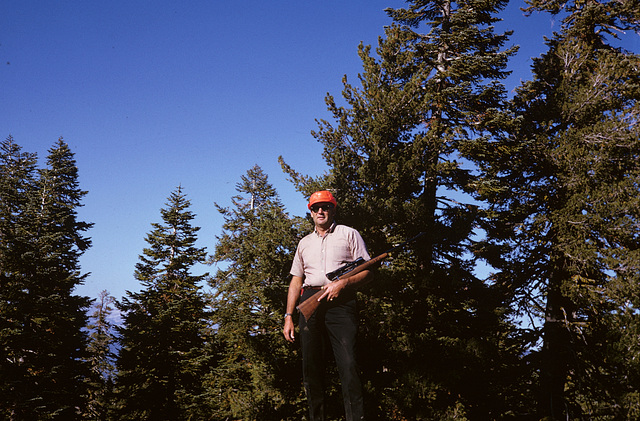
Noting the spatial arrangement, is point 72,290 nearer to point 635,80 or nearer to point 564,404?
point 564,404

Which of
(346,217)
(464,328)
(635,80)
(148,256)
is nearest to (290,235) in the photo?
(346,217)

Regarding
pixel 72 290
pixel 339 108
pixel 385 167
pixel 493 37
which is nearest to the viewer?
pixel 385 167

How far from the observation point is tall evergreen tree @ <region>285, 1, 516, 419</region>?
873 cm

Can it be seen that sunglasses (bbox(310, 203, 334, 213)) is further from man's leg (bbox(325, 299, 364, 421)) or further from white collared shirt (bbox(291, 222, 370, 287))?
man's leg (bbox(325, 299, 364, 421))

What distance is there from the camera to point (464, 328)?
9.96 metres

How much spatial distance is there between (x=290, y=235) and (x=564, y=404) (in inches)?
358

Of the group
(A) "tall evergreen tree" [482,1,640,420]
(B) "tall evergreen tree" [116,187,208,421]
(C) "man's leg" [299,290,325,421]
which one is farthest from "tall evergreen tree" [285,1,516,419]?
(B) "tall evergreen tree" [116,187,208,421]

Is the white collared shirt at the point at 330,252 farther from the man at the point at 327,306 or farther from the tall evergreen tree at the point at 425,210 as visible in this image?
the tall evergreen tree at the point at 425,210

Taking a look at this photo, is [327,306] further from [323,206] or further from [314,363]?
[323,206]

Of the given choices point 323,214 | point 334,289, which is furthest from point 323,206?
point 334,289

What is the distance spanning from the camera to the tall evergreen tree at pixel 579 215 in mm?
9133

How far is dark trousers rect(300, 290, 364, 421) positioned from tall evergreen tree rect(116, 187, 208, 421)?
1872 centimetres

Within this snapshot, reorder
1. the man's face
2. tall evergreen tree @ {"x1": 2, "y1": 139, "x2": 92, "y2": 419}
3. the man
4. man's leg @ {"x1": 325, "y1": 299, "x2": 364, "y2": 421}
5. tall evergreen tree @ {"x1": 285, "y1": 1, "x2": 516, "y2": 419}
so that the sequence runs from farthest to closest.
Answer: tall evergreen tree @ {"x1": 2, "y1": 139, "x2": 92, "y2": 419} → tall evergreen tree @ {"x1": 285, "y1": 1, "x2": 516, "y2": 419} → the man's face → the man → man's leg @ {"x1": 325, "y1": 299, "x2": 364, "y2": 421}

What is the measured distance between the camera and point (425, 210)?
32.4ft
